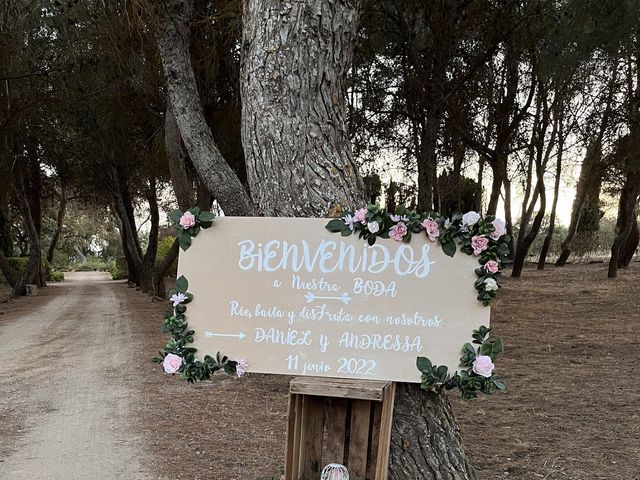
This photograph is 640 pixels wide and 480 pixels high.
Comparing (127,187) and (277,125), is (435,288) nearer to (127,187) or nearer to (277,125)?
(277,125)

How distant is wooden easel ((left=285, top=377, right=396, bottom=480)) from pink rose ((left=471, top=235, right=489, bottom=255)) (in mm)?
607

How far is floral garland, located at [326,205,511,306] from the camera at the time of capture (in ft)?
7.70

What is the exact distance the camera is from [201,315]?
8.18ft

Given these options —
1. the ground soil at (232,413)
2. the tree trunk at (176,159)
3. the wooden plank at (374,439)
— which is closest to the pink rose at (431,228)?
the wooden plank at (374,439)

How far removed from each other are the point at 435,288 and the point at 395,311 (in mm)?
175

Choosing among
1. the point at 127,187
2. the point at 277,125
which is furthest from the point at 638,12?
the point at 127,187

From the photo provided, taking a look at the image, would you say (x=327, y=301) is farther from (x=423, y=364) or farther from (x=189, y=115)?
(x=189, y=115)

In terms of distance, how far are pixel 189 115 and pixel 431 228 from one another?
3456 millimetres

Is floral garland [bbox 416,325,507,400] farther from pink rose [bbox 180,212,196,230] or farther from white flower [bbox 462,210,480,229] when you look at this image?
pink rose [bbox 180,212,196,230]

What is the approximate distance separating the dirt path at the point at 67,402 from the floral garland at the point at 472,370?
1907 mm

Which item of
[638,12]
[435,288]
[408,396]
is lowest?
[408,396]

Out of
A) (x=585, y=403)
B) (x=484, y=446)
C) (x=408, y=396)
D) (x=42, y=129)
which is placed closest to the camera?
(x=408, y=396)

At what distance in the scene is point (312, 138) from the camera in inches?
109

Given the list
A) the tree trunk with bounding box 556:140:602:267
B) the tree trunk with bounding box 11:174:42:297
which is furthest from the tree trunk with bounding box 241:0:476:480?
the tree trunk with bounding box 11:174:42:297
